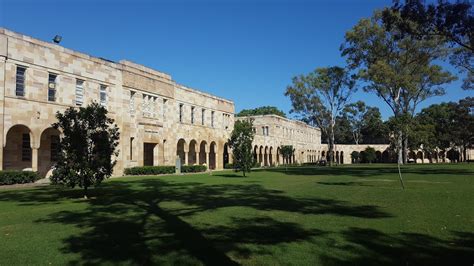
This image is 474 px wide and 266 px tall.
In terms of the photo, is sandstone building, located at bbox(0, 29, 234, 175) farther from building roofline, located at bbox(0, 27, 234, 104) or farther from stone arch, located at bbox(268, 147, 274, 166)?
stone arch, located at bbox(268, 147, 274, 166)

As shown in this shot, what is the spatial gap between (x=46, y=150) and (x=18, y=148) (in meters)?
1.87

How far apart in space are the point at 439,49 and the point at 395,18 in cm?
2151

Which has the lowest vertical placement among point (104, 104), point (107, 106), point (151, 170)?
point (151, 170)

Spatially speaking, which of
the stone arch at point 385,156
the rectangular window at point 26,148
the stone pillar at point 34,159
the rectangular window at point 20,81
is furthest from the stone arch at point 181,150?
the stone arch at point 385,156

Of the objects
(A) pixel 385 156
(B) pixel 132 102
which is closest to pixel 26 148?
(B) pixel 132 102

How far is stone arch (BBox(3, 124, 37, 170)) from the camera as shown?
23734mm

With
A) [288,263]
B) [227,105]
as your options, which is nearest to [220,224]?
[288,263]

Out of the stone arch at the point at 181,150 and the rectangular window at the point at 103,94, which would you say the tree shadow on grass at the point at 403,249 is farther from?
the stone arch at the point at 181,150

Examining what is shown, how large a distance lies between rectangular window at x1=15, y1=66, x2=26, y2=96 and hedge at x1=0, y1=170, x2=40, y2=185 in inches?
219

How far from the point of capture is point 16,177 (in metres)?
20.6

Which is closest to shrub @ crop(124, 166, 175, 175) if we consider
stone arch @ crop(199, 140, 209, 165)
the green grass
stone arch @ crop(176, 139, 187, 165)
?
stone arch @ crop(176, 139, 187, 165)

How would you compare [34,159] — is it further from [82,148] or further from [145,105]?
[145,105]

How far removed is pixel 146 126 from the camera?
114ft

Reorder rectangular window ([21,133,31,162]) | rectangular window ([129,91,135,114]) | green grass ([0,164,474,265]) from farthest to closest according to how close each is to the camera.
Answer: rectangular window ([129,91,135,114]) < rectangular window ([21,133,31,162]) < green grass ([0,164,474,265])
